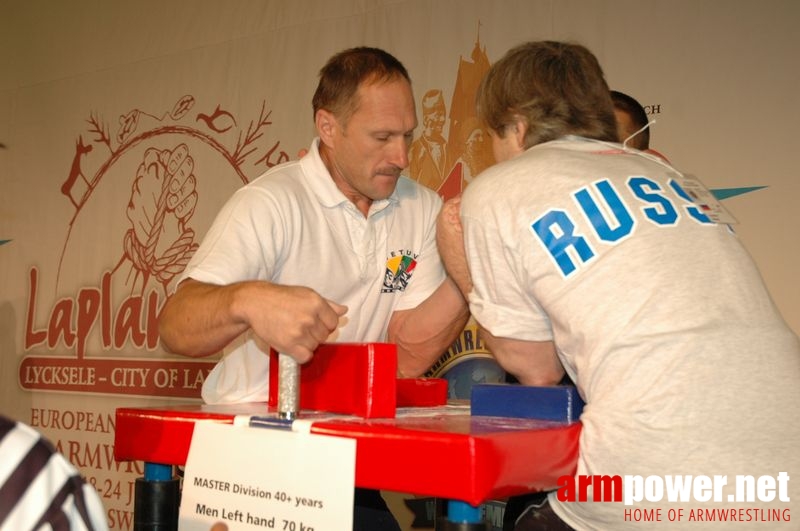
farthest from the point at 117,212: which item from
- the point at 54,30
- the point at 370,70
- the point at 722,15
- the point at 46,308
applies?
the point at 722,15

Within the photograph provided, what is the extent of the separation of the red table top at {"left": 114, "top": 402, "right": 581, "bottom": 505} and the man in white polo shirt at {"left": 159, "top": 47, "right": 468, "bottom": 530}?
0.55 m

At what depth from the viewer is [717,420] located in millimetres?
1058

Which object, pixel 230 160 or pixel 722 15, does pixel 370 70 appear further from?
pixel 230 160

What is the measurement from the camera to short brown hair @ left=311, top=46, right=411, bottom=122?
2.00 m

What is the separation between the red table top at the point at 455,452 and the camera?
97 centimetres

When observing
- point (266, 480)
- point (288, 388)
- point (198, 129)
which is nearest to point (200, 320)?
point (288, 388)

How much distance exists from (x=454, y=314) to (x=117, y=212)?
291 cm

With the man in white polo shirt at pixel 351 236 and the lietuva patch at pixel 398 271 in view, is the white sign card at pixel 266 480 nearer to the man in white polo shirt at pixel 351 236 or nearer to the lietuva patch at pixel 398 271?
the man in white polo shirt at pixel 351 236

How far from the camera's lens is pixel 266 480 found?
1.11 m

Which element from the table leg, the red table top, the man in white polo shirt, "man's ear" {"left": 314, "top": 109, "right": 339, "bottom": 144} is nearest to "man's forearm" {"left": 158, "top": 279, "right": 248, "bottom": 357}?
the man in white polo shirt

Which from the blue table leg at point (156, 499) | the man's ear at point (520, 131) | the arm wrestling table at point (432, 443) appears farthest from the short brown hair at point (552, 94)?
the blue table leg at point (156, 499)

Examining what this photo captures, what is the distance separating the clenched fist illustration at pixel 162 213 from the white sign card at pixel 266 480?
9.22 ft

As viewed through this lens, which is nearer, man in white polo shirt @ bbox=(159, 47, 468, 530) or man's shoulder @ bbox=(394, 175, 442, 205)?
man in white polo shirt @ bbox=(159, 47, 468, 530)

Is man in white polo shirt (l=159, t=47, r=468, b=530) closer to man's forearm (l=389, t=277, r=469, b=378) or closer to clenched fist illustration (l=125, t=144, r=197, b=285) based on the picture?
man's forearm (l=389, t=277, r=469, b=378)
